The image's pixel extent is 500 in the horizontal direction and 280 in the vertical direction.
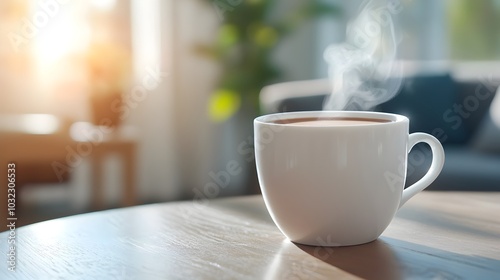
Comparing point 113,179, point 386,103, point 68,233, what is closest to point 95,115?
point 113,179

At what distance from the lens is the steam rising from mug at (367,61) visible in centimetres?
255

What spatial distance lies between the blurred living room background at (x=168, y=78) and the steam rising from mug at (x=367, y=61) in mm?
48

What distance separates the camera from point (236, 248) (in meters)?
0.65

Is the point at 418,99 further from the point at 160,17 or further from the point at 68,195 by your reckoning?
the point at 68,195

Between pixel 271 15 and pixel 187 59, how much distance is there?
440 mm

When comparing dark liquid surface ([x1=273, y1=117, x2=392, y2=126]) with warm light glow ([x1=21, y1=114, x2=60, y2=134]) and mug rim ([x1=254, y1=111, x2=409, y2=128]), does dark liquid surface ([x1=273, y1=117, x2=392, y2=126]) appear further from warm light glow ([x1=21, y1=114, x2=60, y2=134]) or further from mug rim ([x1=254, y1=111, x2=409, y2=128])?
warm light glow ([x1=21, y1=114, x2=60, y2=134])

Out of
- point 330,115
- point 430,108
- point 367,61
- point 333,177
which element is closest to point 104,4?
point 367,61

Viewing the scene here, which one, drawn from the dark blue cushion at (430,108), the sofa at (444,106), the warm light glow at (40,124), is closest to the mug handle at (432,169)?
the sofa at (444,106)

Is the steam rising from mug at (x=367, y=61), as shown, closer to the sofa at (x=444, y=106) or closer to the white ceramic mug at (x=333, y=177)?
the sofa at (x=444, y=106)

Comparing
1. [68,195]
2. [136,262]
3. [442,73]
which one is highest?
[442,73]

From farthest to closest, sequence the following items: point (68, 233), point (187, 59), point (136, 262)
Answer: point (187, 59) → point (68, 233) → point (136, 262)

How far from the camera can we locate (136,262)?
614 mm

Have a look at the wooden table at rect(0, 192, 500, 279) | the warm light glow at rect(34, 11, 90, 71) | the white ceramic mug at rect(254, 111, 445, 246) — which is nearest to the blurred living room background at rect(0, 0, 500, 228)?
the warm light glow at rect(34, 11, 90, 71)

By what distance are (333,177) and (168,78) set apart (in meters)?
2.61
